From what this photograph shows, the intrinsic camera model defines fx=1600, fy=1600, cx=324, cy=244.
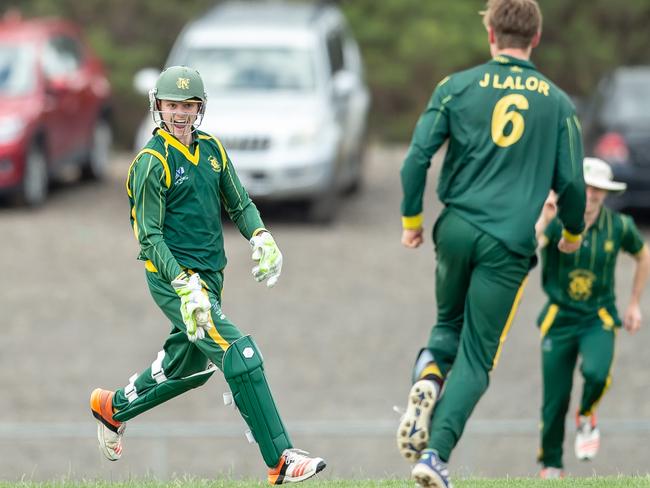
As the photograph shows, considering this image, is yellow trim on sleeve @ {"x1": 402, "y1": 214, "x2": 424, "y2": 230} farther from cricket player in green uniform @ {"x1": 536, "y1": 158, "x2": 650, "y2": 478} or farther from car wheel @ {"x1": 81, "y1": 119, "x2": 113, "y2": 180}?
car wheel @ {"x1": 81, "y1": 119, "x2": 113, "y2": 180}

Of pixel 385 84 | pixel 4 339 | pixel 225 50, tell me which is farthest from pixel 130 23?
pixel 4 339

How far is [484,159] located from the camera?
6930mm

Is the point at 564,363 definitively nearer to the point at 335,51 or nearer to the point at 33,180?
the point at 33,180

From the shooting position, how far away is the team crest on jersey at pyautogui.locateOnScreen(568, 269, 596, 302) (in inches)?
350

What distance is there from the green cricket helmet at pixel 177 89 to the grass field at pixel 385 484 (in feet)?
5.42

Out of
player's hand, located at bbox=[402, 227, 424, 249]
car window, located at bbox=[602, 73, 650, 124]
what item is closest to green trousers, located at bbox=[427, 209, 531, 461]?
player's hand, located at bbox=[402, 227, 424, 249]

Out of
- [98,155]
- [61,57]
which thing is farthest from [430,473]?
[98,155]

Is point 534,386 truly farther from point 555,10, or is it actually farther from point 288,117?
point 555,10

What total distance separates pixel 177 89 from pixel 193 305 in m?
0.94

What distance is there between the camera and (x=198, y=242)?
681 centimetres

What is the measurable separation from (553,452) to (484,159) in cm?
267

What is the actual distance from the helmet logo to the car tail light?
10.8 metres

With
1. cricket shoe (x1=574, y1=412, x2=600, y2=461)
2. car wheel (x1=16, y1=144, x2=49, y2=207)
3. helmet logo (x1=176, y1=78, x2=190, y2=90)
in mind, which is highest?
helmet logo (x1=176, y1=78, x2=190, y2=90)

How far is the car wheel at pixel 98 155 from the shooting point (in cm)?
2102
